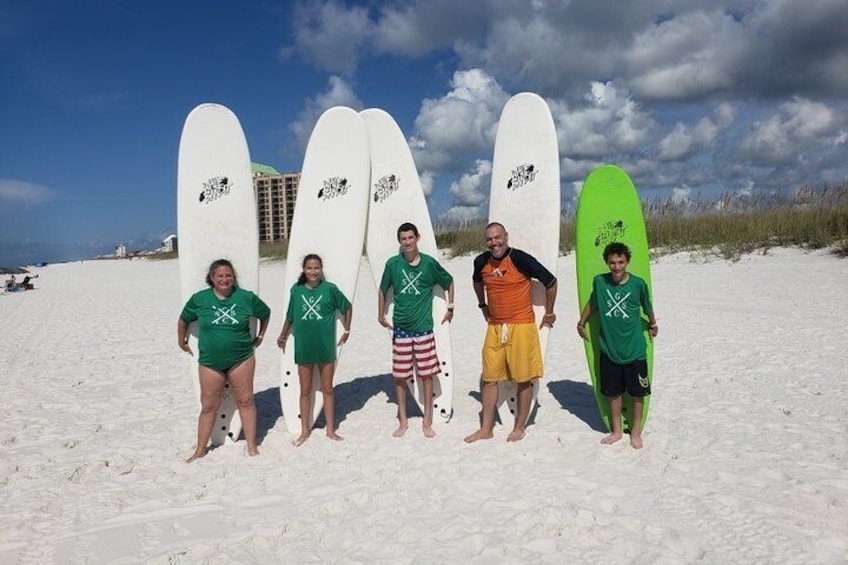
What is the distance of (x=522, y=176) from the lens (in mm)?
4141

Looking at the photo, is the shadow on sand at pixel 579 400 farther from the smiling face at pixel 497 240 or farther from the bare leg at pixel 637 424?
the smiling face at pixel 497 240

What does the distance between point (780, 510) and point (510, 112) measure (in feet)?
9.95

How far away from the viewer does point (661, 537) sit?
2393 millimetres

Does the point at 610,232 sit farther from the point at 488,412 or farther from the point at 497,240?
the point at 488,412

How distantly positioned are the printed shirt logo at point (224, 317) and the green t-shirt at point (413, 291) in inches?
40.7

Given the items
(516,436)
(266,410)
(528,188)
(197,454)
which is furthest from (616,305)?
(266,410)

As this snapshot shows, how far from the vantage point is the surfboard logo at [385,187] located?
175 inches

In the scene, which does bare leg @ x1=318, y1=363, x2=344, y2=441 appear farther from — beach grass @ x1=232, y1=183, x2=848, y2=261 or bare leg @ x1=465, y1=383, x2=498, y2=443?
beach grass @ x1=232, y1=183, x2=848, y2=261

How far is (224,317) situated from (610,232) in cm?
259

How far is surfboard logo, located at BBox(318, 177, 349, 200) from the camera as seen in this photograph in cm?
430

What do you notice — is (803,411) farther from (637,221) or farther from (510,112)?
(510,112)

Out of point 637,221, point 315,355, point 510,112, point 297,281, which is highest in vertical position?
point 510,112

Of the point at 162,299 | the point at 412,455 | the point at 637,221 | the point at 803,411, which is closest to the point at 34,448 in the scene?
the point at 412,455

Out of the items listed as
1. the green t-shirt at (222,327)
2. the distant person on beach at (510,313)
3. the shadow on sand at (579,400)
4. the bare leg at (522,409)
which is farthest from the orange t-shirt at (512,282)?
the green t-shirt at (222,327)
